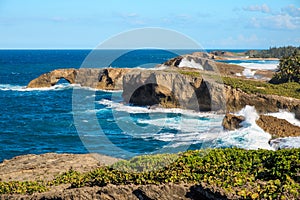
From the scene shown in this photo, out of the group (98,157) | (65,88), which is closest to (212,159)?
(98,157)

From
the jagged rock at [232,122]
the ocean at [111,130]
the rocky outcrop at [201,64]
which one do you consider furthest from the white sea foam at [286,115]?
the rocky outcrop at [201,64]

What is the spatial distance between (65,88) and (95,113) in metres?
30.2

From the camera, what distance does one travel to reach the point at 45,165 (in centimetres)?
2088

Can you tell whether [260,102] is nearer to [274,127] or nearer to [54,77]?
[274,127]

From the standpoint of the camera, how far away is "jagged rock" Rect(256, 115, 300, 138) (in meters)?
35.9

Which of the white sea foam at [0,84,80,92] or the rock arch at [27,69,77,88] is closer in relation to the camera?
the rock arch at [27,69,77,88]

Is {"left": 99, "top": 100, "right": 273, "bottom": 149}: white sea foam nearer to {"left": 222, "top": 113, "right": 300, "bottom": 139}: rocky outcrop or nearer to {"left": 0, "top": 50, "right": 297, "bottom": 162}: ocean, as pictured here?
{"left": 0, "top": 50, "right": 297, "bottom": 162}: ocean

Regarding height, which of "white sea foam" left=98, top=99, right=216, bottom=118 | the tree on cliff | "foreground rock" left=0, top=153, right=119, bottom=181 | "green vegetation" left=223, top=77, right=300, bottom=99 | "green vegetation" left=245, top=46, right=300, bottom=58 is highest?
"green vegetation" left=245, top=46, right=300, bottom=58

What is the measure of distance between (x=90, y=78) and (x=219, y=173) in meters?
63.4

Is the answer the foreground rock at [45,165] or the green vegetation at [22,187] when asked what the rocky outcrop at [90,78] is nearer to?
the foreground rock at [45,165]

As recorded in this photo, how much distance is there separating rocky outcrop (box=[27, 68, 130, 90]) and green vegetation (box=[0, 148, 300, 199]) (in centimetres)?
5436

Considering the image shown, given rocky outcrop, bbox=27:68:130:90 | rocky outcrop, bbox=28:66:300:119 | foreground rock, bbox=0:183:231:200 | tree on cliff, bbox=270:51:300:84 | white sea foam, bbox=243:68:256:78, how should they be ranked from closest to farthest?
foreground rock, bbox=0:183:231:200 < rocky outcrop, bbox=28:66:300:119 < tree on cliff, bbox=270:51:300:84 < rocky outcrop, bbox=27:68:130:90 < white sea foam, bbox=243:68:256:78

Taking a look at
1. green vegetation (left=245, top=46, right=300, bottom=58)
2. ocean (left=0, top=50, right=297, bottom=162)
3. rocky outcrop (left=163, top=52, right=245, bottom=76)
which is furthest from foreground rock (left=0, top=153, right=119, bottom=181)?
green vegetation (left=245, top=46, right=300, bottom=58)

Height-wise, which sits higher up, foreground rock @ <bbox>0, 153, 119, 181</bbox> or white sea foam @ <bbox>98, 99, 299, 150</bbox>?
foreground rock @ <bbox>0, 153, 119, 181</bbox>
